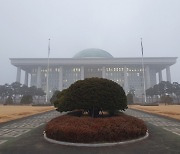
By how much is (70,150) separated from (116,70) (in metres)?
121

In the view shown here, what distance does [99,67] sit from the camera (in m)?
128

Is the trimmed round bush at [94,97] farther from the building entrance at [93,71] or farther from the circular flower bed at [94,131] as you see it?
the building entrance at [93,71]

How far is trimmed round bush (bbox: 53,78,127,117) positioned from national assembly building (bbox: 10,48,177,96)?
105m

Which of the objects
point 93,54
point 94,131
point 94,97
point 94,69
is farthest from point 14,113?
point 93,54

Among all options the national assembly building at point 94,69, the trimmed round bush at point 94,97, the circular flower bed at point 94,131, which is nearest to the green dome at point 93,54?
the national assembly building at point 94,69

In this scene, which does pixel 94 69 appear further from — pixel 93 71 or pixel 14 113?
pixel 14 113

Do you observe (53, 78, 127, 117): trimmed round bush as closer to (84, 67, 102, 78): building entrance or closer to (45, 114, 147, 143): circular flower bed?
(45, 114, 147, 143): circular flower bed

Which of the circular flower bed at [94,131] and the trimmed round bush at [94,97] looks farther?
the trimmed round bush at [94,97]

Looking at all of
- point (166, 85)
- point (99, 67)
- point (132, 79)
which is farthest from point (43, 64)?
point (166, 85)

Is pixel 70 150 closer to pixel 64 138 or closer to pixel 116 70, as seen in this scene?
pixel 64 138

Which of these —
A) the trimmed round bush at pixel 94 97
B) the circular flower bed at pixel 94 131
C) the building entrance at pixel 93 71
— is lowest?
the circular flower bed at pixel 94 131

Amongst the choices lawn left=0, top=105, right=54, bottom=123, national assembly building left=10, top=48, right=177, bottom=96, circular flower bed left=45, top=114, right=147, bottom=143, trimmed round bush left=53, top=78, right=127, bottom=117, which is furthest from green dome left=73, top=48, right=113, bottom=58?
circular flower bed left=45, top=114, right=147, bottom=143

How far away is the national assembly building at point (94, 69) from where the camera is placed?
119 meters

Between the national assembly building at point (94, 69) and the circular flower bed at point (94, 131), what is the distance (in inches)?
4265
